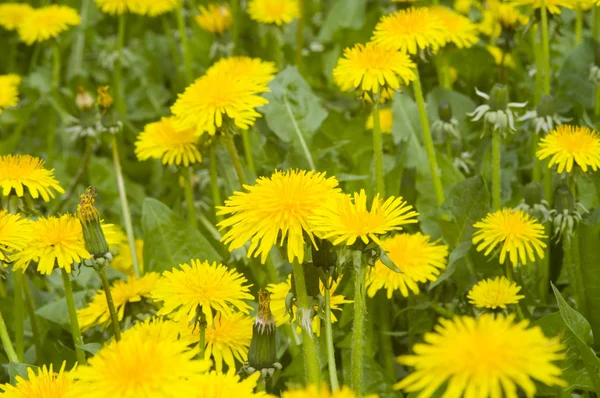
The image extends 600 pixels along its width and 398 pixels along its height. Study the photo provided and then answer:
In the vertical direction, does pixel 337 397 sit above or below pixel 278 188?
below

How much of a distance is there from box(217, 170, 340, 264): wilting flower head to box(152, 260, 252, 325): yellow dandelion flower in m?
0.10

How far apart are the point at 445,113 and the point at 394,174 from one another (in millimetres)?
221

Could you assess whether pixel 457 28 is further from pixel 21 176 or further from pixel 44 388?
pixel 44 388

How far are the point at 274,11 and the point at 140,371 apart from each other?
1.89 meters

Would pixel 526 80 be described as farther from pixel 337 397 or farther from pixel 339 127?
pixel 337 397

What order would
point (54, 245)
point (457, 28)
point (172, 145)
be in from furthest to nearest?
point (457, 28), point (172, 145), point (54, 245)

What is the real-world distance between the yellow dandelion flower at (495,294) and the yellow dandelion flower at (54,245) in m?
0.76

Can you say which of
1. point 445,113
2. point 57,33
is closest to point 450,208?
point 445,113

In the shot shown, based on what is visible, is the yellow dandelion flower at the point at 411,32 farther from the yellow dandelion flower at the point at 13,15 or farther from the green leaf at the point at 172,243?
the yellow dandelion flower at the point at 13,15

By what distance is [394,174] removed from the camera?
207cm

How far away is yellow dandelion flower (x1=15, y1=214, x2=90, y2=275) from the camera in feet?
4.61

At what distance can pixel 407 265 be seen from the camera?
65.5 inches

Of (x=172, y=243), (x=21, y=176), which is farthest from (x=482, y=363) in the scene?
(x=172, y=243)

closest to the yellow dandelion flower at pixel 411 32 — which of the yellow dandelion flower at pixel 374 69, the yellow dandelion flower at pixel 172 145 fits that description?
the yellow dandelion flower at pixel 374 69
